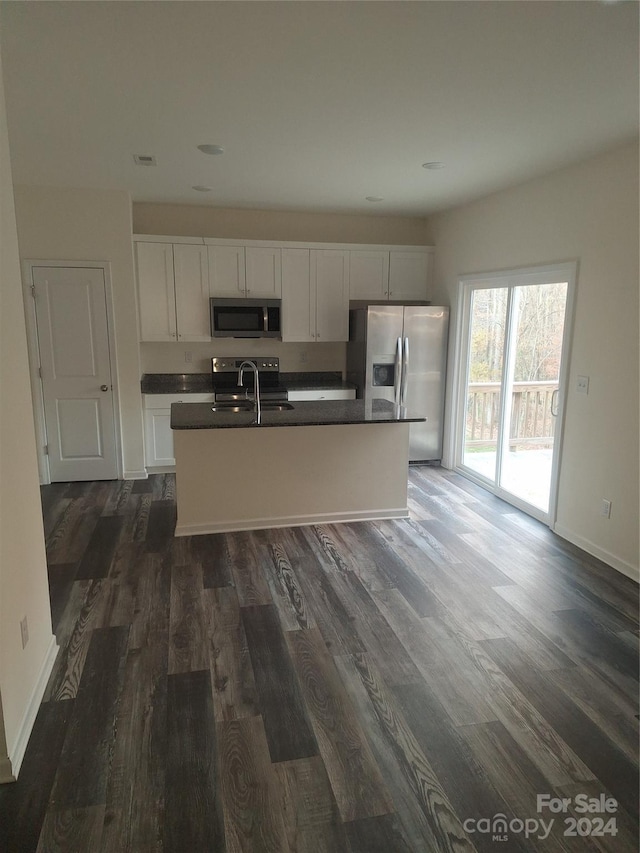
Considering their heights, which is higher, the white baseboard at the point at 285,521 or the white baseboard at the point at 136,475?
the white baseboard at the point at 136,475

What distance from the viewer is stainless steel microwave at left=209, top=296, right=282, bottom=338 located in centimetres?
559

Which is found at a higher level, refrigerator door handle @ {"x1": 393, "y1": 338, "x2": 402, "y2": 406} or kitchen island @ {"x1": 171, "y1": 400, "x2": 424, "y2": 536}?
refrigerator door handle @ {"x1": 393, "y1": 338, "x2": 402, "y2": 406}

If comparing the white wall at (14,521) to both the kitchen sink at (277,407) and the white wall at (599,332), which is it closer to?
the kitchen sink at (277,407)

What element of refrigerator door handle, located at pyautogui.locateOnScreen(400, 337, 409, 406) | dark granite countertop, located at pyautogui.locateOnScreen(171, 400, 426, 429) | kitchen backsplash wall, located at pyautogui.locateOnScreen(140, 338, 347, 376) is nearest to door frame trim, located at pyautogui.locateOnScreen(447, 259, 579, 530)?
refrigerator door handle, located at pyautogui.locateOnScreen(400, 337, 409, 406)

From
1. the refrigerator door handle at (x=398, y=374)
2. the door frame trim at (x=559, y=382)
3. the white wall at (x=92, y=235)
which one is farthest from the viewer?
the refrigerator door handle at (x=398, y=374)

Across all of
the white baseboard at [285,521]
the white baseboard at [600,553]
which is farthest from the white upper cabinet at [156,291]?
the white baseboard at [600,553]

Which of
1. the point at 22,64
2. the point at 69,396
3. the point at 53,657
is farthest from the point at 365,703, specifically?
the point at 69,396

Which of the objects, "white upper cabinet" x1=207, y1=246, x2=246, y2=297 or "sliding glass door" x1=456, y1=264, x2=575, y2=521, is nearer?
"sliding glass door" x1=456, y1=264, x2=575, y2=521

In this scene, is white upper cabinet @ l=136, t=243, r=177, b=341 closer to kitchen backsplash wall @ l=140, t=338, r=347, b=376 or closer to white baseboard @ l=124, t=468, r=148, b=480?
kitchen backsplash wall @ l=140, t=338, r=347, b=376

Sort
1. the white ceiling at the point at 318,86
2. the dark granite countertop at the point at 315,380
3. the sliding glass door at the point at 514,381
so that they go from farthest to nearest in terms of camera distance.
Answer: the dark granite countertop at the point at 315,380 < the sliding glass door at the point at 514,381 < the white ceiling at the point at 318,86

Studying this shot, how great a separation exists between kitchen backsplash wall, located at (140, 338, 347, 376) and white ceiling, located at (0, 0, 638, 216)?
1999 mm

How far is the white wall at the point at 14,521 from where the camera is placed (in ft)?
6.39

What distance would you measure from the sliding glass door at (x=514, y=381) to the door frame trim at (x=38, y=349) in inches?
138

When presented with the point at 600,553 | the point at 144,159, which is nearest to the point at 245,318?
the point at 144,159
